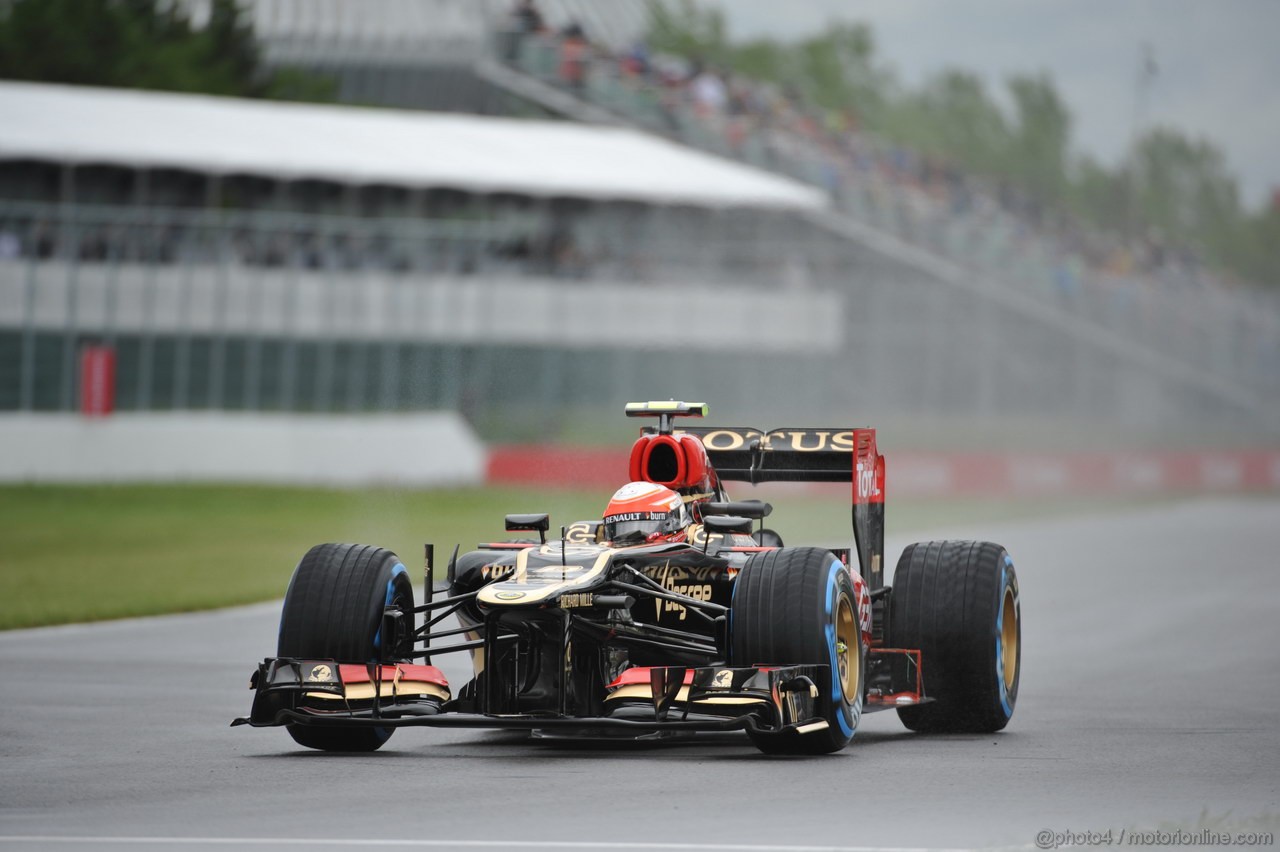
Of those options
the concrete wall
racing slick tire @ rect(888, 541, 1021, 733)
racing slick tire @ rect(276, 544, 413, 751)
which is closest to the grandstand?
the concrete wall

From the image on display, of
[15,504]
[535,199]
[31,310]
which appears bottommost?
[15,504]

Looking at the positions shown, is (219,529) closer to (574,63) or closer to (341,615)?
(341,615)

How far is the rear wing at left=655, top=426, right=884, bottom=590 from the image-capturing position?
13.1 metres

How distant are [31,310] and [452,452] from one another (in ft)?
25.4

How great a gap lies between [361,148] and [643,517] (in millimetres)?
34346

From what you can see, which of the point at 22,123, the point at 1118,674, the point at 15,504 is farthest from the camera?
the point at 22,123

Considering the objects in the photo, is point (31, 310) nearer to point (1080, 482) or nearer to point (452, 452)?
point (452, 452)

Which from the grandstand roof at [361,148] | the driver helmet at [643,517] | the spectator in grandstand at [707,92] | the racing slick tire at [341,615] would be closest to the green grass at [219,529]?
the grandstand roof at [361,148]

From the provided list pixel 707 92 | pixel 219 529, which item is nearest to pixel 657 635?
pixel 219 529

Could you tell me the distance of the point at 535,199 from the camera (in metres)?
45.0

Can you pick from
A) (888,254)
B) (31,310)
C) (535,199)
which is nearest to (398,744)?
(31,310)

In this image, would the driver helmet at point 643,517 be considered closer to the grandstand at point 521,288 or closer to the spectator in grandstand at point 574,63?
the grandstand at point 521,288

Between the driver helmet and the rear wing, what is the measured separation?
119cm

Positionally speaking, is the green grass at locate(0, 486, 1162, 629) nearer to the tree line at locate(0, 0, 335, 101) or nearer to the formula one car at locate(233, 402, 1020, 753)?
the formula one car at locate(233, 402, 1020, 753)
